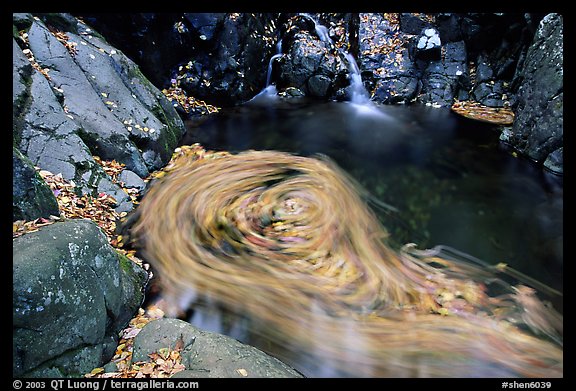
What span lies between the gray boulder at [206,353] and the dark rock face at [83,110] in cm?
350

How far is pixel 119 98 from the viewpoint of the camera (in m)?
8.14

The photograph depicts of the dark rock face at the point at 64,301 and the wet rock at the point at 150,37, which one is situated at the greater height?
the wet rock at the point at 150,37

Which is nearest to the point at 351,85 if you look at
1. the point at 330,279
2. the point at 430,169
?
the point at 430,169

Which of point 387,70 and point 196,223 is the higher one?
point 387,70

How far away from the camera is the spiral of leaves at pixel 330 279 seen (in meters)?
4.11

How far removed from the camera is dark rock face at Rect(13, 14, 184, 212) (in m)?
6.14

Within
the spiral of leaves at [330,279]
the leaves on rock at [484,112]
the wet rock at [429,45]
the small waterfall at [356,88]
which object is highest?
the wet rock at [429,45]

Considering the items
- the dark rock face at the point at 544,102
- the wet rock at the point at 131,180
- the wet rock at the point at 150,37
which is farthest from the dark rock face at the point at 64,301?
the dark rock face at the point at 544,102

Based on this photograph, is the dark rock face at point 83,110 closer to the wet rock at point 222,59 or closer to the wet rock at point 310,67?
the wet rock at point 222,59

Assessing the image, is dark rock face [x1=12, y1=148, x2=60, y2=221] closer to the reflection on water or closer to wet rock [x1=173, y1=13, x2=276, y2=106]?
the reflection on water

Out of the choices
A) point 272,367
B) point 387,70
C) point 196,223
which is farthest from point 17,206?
point 387,70

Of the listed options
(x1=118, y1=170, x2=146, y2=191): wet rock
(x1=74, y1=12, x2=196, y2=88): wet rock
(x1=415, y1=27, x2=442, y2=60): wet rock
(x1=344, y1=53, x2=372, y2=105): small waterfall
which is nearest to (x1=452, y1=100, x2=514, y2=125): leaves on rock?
(x1=415, y1=27, x2=442, y2=60): wet rock

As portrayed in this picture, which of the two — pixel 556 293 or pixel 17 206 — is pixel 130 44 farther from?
pixel 556 293
